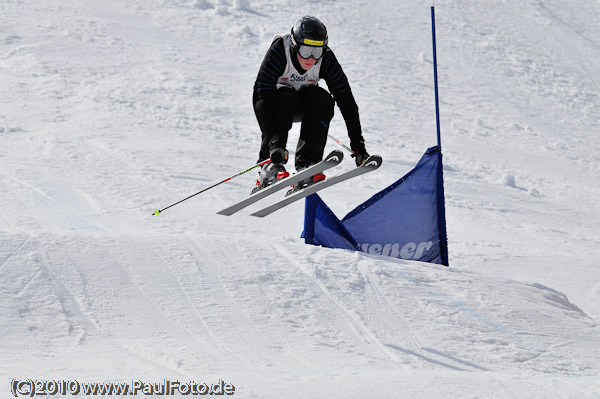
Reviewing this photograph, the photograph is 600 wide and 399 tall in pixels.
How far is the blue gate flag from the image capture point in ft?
23.8

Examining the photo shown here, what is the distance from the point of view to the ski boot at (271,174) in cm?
637

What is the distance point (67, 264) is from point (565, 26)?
58.1 ft

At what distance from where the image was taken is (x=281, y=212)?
399 inches

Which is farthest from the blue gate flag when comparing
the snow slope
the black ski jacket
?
the black ski jacket

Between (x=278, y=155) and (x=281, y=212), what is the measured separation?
12.9 ft

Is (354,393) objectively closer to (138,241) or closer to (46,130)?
(138,241)

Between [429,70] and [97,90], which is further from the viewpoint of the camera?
[429,70]

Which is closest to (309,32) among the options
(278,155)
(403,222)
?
(278,155)

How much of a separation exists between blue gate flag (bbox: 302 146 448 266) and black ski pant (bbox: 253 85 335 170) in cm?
78

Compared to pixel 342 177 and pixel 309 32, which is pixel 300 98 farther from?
pixel 342 177

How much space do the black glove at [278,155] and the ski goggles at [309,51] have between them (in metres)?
0.78

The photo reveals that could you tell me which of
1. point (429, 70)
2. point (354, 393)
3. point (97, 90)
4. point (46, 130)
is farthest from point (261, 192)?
point (429, 70)

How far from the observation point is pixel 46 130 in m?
11.7

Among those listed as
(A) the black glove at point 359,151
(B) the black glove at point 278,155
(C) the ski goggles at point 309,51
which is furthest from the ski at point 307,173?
(C) the ski goggles at point 309,51
